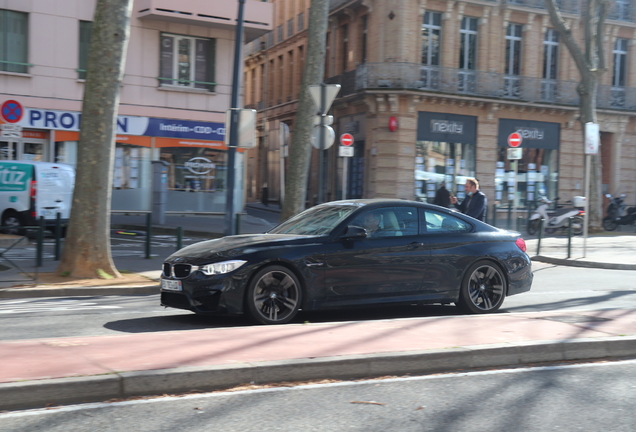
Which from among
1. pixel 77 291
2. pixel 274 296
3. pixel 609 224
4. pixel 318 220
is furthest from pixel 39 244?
pixel 609 224

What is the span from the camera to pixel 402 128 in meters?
30.6

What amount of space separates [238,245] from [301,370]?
8.81ft

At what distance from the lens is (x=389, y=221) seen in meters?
9.02

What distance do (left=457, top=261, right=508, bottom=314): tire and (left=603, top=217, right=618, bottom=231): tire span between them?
69.2ft

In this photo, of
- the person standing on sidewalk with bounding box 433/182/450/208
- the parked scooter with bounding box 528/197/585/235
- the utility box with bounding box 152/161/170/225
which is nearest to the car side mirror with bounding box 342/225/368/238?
the person standing on sidewalk with bounding box 433/182/450/208

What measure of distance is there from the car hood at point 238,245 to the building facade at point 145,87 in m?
17.8

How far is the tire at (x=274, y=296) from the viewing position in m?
7.99

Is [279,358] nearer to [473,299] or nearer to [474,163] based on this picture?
[473,299]

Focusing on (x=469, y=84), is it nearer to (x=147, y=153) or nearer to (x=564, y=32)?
(x=564, y=32)

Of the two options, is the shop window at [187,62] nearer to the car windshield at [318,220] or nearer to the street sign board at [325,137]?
the street sign board at [325,137]

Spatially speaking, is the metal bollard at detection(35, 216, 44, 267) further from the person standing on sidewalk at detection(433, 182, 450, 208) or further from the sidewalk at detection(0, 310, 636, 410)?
the person standing on sidewalk at detection(433, 182, 450, 208)

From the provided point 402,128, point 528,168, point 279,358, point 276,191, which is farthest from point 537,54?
point 279,358

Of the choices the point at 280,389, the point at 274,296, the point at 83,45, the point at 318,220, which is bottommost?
the point at 280,389

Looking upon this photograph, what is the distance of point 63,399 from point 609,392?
3737 mm
